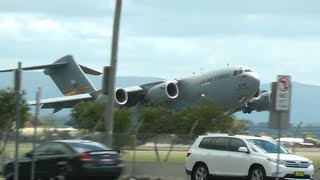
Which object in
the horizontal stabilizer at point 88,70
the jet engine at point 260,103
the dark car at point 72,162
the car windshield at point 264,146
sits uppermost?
the horizontal stabilizer at point 88,70

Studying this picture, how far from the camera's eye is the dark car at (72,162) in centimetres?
2106

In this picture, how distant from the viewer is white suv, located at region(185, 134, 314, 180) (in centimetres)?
2248

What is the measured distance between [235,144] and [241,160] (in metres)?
0.79

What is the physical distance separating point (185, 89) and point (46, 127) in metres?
26.8

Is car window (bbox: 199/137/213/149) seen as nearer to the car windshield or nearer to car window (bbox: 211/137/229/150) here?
car window (bbox: 211/137/229/150)

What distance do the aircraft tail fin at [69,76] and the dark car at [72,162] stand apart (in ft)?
135

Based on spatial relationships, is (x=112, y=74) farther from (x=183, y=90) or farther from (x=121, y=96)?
(x=183, y=90)

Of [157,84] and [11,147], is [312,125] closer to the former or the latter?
[11,147]

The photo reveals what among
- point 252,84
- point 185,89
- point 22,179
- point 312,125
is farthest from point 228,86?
point 22,179

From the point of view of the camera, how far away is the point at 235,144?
23.9 m

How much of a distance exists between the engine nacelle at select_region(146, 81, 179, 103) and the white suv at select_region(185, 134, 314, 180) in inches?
1180

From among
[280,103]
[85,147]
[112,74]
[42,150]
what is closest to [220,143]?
[112,74]

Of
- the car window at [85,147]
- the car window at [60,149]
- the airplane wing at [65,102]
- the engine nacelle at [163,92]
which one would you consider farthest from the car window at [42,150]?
the airplane wing at [65,102]

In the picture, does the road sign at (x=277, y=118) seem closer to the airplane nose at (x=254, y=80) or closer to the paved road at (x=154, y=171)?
the paved road at (x=154, y=171)
